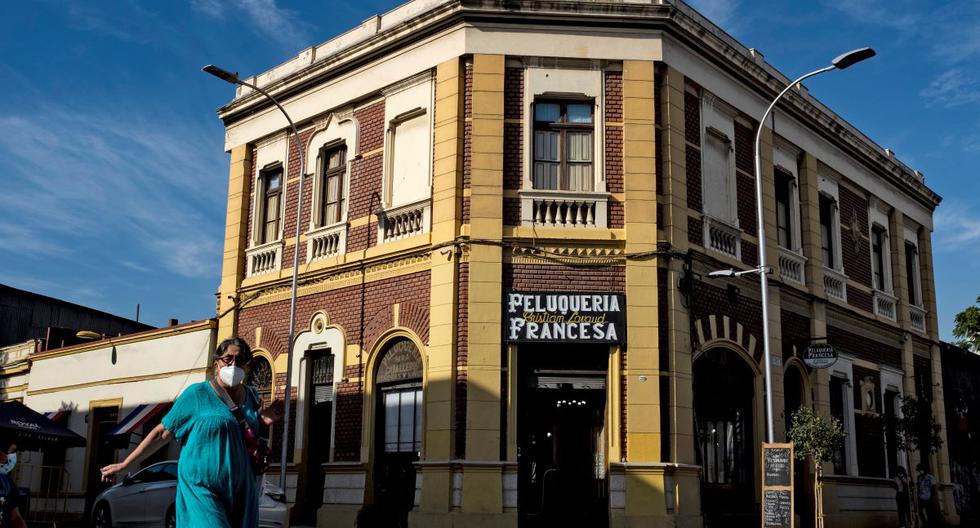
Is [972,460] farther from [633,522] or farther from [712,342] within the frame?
[633,522]

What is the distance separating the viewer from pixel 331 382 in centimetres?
2103

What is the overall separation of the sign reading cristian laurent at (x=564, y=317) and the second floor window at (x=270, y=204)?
7.45 metres

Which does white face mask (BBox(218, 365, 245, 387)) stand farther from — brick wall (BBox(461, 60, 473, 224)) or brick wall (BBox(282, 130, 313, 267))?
brick wall (BBox(282, 130, 313, 267))

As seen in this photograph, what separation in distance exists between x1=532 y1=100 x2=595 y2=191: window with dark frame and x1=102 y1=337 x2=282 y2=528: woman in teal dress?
1284 cm

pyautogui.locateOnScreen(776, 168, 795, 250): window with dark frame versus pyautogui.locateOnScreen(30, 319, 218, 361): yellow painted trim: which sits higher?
pyautogui.locateOnScreen(776, 168, 795, 250): window with dark frame

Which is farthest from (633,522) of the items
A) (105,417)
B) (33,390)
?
(33,390)

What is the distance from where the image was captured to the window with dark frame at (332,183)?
71.7ft

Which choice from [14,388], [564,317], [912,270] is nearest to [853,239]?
[912,270]

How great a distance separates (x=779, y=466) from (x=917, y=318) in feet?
46.2

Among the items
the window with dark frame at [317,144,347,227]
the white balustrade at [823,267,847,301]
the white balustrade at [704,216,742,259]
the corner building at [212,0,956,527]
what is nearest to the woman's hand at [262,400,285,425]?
the corner building at [212,0,956,527]

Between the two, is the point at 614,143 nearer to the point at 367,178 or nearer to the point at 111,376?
the point at 367,178

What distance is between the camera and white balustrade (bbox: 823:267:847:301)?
80.3 feet

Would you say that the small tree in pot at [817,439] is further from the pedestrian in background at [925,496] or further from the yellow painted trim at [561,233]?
the pedestrian in background at [925,496]

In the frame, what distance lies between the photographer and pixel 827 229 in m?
25.4
